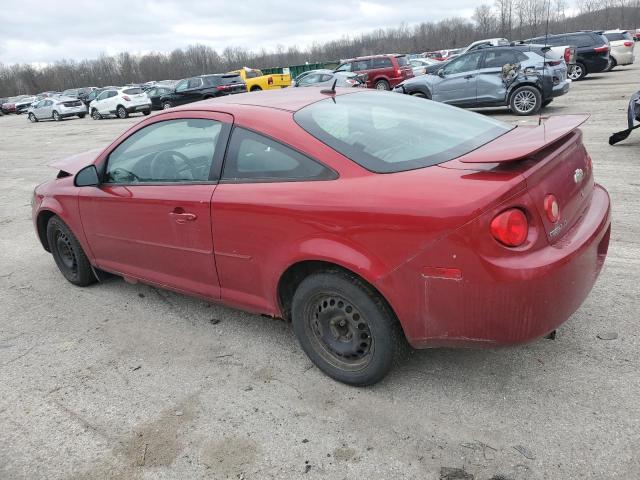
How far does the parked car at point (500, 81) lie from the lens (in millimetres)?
11898

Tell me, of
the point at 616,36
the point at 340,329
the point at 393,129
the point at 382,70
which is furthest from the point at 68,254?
the point at 616,36

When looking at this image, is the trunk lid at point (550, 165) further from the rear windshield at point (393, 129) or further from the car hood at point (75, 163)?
the car hood at point (75, 163)

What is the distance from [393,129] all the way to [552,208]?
104 centimetres

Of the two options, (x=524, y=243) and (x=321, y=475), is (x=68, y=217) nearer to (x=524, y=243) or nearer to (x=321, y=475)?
(x=321, y=475)

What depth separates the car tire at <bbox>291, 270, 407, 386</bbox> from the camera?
2.67 m

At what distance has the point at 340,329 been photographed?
2924 mm

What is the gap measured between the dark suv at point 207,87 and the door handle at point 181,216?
→ 21077 mm

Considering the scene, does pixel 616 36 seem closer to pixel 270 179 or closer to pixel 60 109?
pixel 270 179

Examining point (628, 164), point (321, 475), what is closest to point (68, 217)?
point (321, 475)

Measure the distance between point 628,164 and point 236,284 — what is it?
20.2ft

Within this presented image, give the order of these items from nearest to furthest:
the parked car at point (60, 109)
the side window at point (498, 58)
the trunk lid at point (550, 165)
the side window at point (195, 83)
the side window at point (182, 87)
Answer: the trunk lid at point (550, 165), the side window at point (498, 58), the side window at point (195, 83), the side window at point (182, 87), the parked car at point (60, 109)

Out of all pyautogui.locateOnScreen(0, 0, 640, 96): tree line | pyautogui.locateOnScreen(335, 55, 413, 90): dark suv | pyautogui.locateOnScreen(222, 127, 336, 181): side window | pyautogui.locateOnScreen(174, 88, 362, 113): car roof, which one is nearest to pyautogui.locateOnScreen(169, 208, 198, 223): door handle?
pyautogui.locateOnScreen(222, 127, 336, 181): side window

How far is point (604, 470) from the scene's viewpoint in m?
2.21

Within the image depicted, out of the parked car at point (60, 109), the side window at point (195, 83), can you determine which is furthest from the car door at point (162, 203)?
the parked car at point (60, 109)
